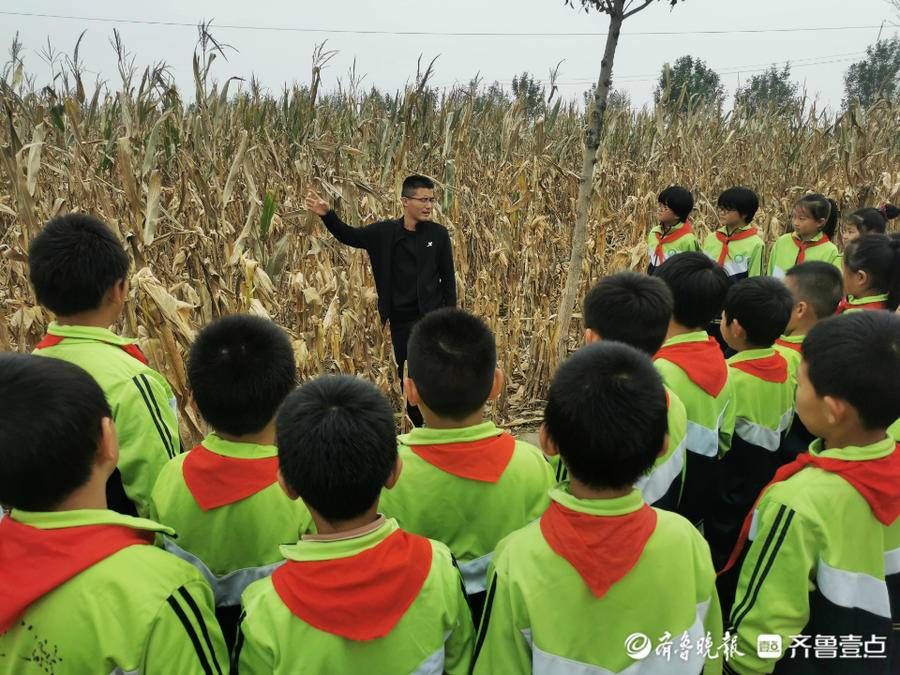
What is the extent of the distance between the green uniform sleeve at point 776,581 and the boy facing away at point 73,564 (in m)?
1.20

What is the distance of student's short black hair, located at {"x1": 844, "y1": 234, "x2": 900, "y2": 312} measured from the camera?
10.9 ft

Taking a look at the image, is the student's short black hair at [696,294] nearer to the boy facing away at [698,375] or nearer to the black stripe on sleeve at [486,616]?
the boy facing away at [698,375]

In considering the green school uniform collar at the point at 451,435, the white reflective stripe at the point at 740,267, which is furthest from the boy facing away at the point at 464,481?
the white reflective stripe at the point at 740,267

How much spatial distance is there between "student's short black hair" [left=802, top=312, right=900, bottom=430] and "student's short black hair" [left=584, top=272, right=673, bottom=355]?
29.3 inches

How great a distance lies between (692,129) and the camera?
9.88m

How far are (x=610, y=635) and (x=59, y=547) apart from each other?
1052 mm

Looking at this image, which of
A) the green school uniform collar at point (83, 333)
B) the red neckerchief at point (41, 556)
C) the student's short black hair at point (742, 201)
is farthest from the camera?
the student's short black hair at point (742, 201)

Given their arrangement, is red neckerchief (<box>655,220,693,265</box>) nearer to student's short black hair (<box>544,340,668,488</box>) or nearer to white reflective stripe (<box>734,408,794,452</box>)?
white reflective stripe (<box>734,408,794,452</box>)

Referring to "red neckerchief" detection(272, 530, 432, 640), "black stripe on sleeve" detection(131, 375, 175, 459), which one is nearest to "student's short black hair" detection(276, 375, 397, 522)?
"red neckerchief" detection(272, 530, 432, 640)

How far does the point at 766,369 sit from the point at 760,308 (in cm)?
26

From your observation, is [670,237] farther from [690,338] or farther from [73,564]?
[73,564]

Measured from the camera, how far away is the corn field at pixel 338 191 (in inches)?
143

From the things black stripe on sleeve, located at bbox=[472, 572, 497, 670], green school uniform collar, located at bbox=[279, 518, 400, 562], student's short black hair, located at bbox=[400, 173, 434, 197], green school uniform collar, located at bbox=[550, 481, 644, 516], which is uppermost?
student's short black hair, located at bbox=[400, 173, 434, 197]

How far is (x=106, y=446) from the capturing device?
4.29ft
